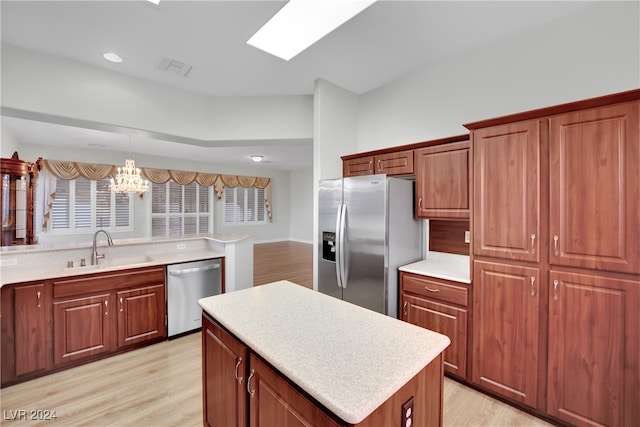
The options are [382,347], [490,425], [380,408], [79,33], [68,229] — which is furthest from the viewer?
[68,229]

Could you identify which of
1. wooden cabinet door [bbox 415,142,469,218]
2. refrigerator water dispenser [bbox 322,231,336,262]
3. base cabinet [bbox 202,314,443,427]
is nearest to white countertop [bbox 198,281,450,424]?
base cabinet [bbox 202,314,443,427]

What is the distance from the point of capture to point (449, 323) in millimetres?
2230

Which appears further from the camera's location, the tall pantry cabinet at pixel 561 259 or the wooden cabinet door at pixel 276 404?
the tall pantry cabinet at pixel 561 259

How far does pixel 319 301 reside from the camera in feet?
5.25

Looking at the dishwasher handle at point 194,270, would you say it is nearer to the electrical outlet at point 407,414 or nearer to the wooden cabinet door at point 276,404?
the wooden cabinet door at point 276,404

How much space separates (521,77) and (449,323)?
2200mm

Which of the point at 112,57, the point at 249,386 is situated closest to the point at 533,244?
the point at 249,386

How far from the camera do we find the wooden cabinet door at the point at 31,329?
2.18 meters

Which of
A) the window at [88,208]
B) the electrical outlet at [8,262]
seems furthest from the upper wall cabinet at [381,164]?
the window at [88,208]

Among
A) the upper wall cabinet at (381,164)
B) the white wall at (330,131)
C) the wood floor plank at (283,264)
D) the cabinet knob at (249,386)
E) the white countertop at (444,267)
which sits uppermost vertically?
the white wall at (330,131)

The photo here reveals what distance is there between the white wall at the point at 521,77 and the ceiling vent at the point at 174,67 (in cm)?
225

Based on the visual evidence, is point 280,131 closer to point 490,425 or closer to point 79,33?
point 79,33

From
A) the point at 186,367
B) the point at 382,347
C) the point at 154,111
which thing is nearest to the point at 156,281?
the point at 186,367

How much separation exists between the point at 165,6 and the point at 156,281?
2.47 meters
